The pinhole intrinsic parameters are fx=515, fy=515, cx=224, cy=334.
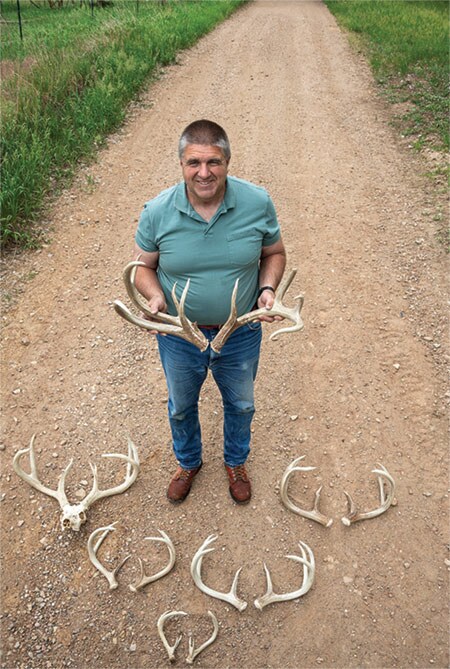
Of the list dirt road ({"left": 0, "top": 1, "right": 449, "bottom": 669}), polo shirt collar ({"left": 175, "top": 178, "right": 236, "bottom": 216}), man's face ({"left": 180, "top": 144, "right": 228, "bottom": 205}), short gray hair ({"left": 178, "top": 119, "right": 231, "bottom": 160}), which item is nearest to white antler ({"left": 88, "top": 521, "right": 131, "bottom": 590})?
dirt road ({"left": 0, "top": 1, "right": 449, "bottom": 669})

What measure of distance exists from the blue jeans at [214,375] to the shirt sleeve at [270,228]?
48 cm

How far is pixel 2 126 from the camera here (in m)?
7.13

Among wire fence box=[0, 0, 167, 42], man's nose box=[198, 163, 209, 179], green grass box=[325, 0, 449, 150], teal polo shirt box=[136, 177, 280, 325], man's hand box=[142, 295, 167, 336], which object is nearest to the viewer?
man's nose box=[198, 163, 209, 179]

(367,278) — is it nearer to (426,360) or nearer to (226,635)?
(426,360)

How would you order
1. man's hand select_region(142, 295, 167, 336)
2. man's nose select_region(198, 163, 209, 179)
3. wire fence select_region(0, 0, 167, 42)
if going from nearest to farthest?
man's nose select_region(198, 163, 209, 179) < man's hand select_region(142, 295, 167, 336) < wire fence select_region(0, 0, 167, 42)

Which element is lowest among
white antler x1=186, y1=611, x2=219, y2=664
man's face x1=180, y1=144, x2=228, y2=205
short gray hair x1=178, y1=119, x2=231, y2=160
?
white antler x1=186, y1=611, x2=219, y2=664

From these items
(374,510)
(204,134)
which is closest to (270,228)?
(204,134)

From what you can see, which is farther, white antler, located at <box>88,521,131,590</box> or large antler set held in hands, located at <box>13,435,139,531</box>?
large antler set held in hands, located at <box>13,435,139,531</box>

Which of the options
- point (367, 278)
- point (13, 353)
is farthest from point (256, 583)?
point (367, 278)

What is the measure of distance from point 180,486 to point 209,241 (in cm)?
183

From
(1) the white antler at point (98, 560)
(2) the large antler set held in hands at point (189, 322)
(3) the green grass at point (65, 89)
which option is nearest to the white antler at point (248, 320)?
(2) the large antler set held in hands at point (189, 322)

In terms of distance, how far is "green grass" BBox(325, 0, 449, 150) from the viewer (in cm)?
898

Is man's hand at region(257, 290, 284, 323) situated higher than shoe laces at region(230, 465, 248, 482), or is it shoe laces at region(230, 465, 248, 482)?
man's hand at region(257, 290, 284, 323)

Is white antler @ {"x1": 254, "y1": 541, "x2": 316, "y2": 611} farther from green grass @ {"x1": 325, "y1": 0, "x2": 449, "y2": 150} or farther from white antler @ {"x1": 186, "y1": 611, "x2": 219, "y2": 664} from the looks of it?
green grass @ {"x1": 325, "y1": 0, "x2": 449, "y2": 150}
